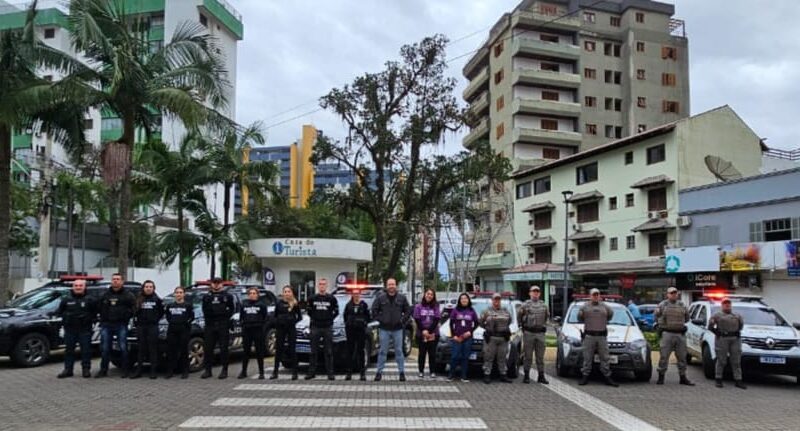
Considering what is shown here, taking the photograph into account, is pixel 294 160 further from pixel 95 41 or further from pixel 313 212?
pixel 95 41

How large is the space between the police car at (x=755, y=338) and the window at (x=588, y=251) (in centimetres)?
3029

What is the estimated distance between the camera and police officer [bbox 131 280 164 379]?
12977 millimetres

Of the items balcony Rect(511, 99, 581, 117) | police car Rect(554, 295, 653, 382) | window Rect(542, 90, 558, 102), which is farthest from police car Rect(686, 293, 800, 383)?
window Rect(542, 90, 558, 102)

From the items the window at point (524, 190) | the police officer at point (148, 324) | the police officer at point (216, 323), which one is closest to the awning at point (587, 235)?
the window at point (524, 190)

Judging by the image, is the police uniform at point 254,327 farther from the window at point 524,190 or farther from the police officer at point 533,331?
the window at point 524,190

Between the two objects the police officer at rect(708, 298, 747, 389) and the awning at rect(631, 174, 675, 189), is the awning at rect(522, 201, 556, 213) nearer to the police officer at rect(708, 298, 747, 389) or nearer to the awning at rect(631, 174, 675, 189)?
the awning at rect(631, 174, 675, 189)

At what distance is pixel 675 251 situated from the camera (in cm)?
3694

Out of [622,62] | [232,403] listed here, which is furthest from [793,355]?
[622,62]

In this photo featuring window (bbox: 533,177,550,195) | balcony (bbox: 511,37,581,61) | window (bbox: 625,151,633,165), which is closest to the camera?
window (bbox: 625,151,633,165)

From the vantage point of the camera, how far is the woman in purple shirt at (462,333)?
1302cm

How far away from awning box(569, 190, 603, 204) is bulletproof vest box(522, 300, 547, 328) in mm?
33237

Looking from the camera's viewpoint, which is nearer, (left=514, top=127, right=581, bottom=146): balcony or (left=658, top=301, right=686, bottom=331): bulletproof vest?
(left=658, top=301, right=686, bottom=331): bulletproof vest

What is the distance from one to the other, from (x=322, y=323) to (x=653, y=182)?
31.2 m

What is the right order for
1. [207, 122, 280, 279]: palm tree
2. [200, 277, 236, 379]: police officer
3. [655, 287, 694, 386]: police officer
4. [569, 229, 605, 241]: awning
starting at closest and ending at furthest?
[200, 277, 236, 379]: police officer < [655, 287, 694, 386]: police officer < [207, 122, 280, 279]: palm tree < [569, 229, 605, 241]: awning
